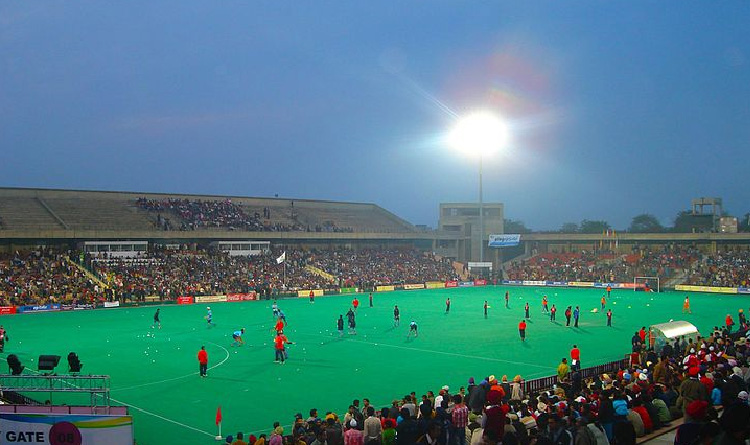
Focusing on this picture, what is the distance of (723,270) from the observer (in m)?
73.0

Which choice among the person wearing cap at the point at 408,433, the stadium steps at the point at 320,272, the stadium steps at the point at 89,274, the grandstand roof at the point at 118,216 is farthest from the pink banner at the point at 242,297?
the person wearing cap at the point at 408,433

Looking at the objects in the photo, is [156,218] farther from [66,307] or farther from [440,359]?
[440,359]

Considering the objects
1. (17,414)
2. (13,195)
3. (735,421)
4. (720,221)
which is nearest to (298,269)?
(13,195)

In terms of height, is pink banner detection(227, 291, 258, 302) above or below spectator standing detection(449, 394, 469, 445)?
below

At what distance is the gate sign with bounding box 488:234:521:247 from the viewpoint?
91750 mm

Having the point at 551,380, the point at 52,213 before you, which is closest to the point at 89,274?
the point at 52,213

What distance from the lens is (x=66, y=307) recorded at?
167 feet

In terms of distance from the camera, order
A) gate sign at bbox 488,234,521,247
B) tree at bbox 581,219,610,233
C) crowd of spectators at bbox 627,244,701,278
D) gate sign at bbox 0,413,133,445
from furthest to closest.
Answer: tree at bbox 581,219,610,233 → gate sign at bbox 488,234,521,247 → crowd of spectators at bbox 627,244,701,278 → gate sign at bbox 0,413,133,445

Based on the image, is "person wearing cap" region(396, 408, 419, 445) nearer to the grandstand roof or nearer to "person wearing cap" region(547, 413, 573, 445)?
"person wearing cap" region(547, 413, 573, 445)

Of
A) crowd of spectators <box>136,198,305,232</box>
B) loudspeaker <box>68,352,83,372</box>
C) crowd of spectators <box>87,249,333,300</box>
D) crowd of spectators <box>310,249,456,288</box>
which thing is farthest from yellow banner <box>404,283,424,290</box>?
loudspeaker <box>68,352,83,372</box>

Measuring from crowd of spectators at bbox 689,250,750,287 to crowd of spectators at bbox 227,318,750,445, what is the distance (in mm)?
53560

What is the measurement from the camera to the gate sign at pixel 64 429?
11516mm

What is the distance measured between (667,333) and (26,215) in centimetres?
5730

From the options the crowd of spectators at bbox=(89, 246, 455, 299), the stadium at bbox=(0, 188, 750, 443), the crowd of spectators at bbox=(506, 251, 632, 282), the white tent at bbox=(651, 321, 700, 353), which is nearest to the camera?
the stadium at bbox=(0, 188, 750, 443)
